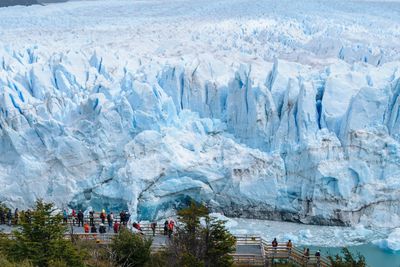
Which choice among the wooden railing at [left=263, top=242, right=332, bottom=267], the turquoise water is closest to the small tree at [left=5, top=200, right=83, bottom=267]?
the wooden railing at [left=263, top=242, right=332, bottom=267]

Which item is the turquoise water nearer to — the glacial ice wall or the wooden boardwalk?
the wooden boardwalk

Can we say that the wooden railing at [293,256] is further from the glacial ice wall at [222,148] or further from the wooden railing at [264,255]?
the glacial ice wall at [222,148]

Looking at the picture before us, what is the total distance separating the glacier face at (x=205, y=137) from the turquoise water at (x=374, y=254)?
4.13 ft

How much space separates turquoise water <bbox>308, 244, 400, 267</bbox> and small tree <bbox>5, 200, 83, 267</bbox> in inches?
244

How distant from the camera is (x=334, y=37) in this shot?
66.8 ft

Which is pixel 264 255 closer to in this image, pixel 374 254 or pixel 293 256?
pixel 293 256

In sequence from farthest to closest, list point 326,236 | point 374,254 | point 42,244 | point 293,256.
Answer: point 326,236
point 374,254
point 293,256
point 42,244

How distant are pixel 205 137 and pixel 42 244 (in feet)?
25.3

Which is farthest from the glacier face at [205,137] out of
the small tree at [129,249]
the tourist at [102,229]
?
the small tree at [129,249]

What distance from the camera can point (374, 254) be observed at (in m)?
12.9

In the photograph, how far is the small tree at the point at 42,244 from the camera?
819 cm

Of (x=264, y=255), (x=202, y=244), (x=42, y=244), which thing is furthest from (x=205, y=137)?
(x=42, y=244)

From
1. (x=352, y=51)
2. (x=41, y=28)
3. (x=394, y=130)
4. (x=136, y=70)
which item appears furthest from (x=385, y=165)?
(x=41, y=28)

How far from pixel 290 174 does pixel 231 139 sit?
183cm
